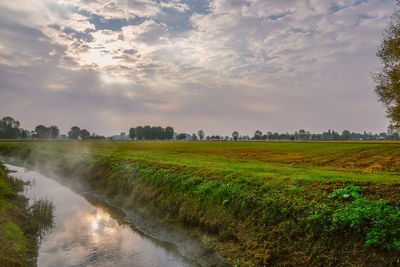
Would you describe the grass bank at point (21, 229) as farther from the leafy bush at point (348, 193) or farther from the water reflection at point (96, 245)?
the leafy bush at point (348, 193)

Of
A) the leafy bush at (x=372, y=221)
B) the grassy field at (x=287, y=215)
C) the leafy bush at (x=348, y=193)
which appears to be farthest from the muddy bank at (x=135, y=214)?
the leafy bush at (x=348, y=193)

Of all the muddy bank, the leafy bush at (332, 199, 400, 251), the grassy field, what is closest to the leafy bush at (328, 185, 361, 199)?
the grassy field

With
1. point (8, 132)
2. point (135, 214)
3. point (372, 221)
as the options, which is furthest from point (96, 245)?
point (8, 132)

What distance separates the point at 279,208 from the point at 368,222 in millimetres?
3288

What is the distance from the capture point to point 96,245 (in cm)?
1232

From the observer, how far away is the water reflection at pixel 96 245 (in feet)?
35.2

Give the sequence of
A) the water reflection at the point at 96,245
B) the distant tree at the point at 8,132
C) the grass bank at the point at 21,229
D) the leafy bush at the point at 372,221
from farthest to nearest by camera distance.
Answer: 1. the distant tree at the point at 8,132
2. the water reflection at the point at 96,245
3. the grass bank at the point at 21,229
4. the leafy bush at the point at 372,221

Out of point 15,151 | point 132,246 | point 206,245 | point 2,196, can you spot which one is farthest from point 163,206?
point 15,151

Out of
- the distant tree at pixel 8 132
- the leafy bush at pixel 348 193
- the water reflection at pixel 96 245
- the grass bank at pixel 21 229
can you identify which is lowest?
the water reflection at pixel 96 245

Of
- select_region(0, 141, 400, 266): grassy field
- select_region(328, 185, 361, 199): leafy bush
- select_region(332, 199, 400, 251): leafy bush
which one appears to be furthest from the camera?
select_region(328, 185, 361, 199): leafy bush

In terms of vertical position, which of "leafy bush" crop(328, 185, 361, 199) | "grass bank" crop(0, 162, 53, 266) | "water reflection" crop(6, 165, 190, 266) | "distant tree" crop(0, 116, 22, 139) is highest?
"distant tree" crop(0, 116, 22, 139)

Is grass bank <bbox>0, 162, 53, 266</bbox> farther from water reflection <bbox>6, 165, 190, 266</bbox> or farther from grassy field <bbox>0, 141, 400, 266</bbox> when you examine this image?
grassy field <bbox>0, 141, 400, 266</bbox>

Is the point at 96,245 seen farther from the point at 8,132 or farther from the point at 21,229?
the point at 8,132

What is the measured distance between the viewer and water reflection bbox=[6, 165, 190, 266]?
1074 centimetres
